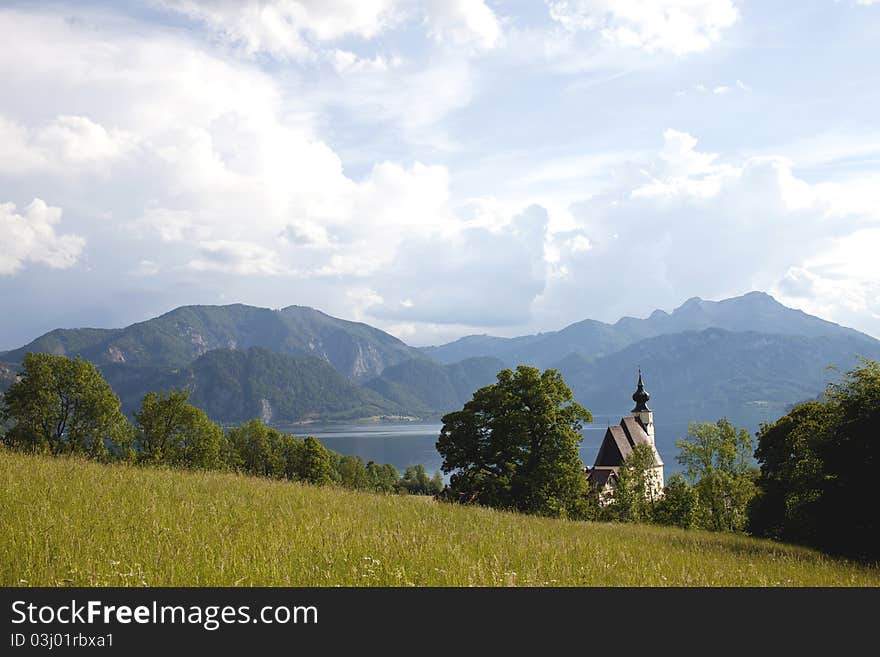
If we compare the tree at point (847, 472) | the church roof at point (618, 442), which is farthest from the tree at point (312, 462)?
the tree at point (847, 472)

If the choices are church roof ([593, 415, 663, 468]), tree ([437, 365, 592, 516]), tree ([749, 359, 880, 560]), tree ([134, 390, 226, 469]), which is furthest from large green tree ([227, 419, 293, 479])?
tree ([749, 359, 880, 560])

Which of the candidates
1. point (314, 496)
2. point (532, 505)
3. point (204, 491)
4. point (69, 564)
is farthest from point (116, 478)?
point (532, 505)

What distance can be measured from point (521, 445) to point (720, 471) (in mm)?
30870

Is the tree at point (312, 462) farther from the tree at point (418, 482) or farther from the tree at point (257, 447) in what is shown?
the tree at point (418, 482)

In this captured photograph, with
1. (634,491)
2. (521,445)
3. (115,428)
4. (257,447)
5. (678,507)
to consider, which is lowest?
(678,507)

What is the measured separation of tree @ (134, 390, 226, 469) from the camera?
5466 cm

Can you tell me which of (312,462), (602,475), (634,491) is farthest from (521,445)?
(602,475)

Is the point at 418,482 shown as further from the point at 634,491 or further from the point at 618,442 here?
the point at 634,491

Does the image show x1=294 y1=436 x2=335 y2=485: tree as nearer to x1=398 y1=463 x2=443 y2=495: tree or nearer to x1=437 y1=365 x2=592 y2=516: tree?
x1=437 y1=365 x2=592 y2=516: tree

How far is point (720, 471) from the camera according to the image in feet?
189

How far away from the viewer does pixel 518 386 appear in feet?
118

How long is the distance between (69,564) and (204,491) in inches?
215

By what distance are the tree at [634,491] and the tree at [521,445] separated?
21.3 metres
